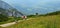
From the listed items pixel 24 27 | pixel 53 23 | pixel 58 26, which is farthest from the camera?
pixel 24 27

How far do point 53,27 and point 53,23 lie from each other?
792mm

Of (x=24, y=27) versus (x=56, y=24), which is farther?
(x=24, y=27)

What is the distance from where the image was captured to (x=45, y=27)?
38.6 ft

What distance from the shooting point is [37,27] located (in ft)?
41.8

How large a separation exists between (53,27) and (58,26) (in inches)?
10.9

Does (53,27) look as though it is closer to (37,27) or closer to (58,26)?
(58,26)

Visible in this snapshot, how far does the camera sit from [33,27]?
12.6 meters

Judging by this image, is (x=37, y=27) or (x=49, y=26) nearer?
(x=49, y=26)

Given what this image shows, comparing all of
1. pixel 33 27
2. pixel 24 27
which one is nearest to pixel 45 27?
pixel 33 27

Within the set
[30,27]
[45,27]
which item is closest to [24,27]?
[30,27]

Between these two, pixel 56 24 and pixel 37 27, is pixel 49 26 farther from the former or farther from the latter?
pixel 37 27

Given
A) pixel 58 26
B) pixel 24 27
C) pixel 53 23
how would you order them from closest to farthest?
pixel 58 26
pixel 53 23
pixel 24 27

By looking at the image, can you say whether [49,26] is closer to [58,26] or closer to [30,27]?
[58,26]

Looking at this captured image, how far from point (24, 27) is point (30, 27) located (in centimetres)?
58
